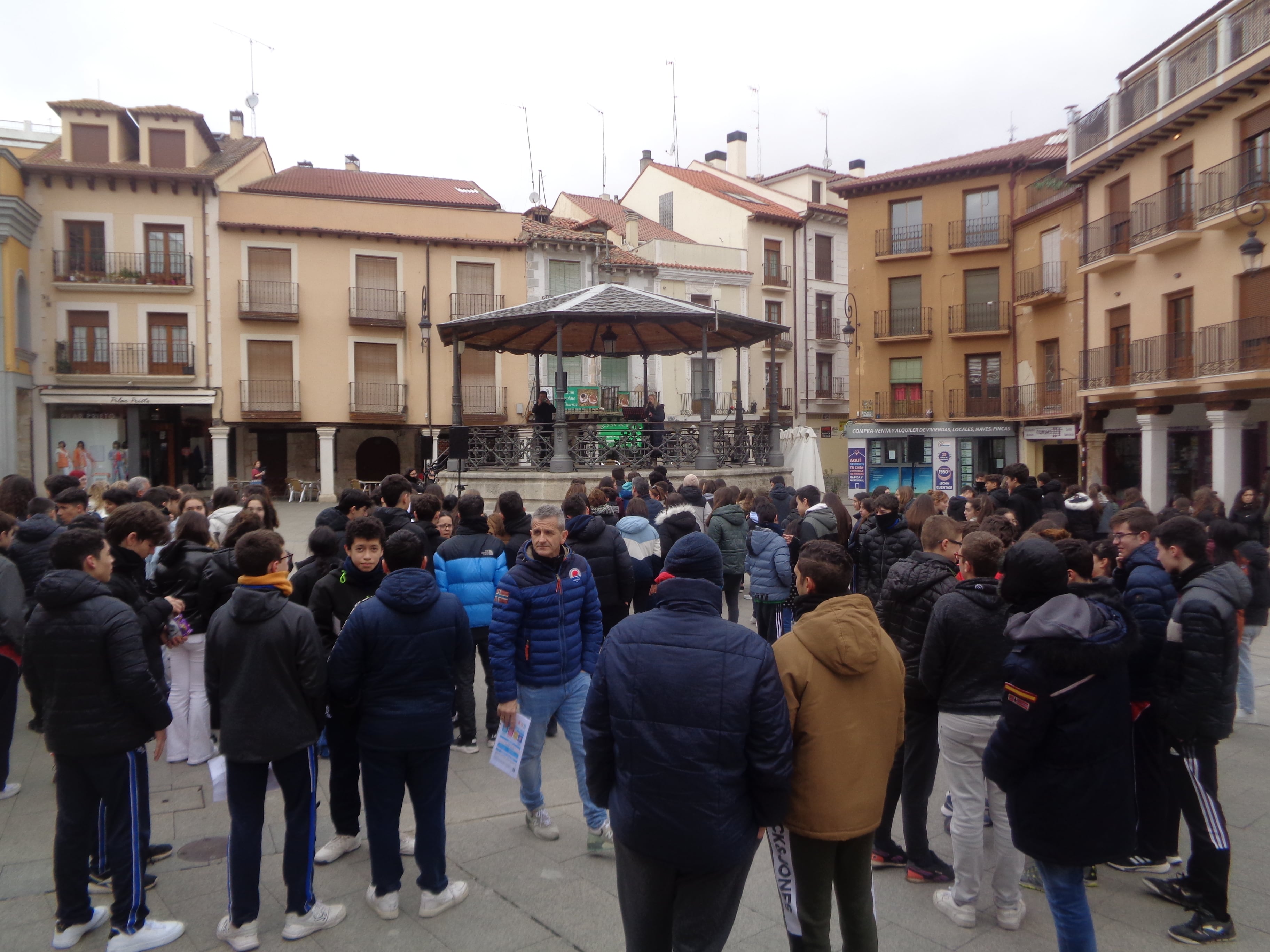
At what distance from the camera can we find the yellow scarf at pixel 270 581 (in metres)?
3.59

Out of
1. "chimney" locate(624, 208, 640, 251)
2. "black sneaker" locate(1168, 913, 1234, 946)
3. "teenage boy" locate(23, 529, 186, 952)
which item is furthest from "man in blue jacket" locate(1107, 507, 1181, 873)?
"chimney" locate(624, 208, 640, 251)

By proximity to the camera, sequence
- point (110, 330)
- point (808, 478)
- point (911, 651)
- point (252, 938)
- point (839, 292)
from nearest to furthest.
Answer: point (252, 938), point (911, 651), point (808, 478), point (110, 330), point (839, 292)

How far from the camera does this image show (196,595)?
5.39 metres

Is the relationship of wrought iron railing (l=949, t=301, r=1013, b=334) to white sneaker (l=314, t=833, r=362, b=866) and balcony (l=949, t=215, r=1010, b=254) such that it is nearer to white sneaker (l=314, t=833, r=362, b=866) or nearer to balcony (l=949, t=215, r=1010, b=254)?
balcony (l=949, t=215, r=1010, b=254)

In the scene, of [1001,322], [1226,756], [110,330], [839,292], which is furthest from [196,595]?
[839,292]

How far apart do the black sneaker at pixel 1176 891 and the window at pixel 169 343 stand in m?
28.4

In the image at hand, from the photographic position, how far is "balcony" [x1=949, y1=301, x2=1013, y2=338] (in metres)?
28.8

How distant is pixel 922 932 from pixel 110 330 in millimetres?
29120

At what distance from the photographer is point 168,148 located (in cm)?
2722

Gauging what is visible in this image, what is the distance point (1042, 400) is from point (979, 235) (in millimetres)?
6385

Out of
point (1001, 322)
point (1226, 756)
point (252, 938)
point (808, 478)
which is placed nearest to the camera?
point (252, 938)

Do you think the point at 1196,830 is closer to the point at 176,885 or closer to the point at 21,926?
the point at 176,885

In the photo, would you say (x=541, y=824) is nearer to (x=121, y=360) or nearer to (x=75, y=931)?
(x=75, y=931)

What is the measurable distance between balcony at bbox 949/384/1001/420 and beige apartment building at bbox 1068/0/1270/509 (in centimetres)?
593
